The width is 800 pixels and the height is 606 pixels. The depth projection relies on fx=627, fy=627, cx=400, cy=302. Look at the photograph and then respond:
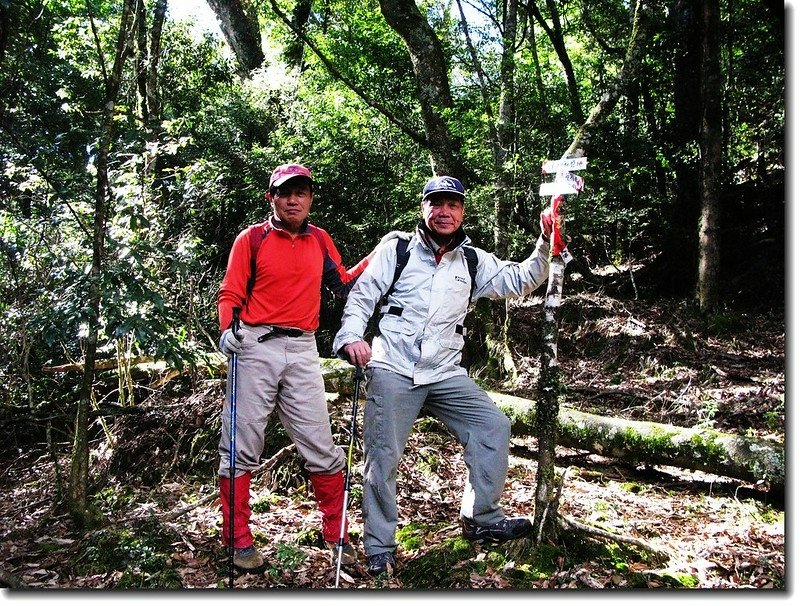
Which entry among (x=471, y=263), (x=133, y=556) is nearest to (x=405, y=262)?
(x=471, y=263)

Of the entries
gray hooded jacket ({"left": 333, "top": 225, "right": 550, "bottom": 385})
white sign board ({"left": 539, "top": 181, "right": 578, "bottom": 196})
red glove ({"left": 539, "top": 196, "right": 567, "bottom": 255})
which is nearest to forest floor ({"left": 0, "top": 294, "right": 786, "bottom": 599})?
gray hooded jacket ({"left": 333, "top": 225, "right": 550, "bottom": 385})

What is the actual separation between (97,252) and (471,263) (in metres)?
2.77

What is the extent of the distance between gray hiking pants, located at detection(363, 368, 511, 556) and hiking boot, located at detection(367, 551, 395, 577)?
32 mm

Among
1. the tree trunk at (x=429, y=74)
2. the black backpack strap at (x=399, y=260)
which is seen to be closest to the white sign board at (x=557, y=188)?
the black backpack strap at (x=399, y=260)

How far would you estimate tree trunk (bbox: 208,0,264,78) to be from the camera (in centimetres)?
1597

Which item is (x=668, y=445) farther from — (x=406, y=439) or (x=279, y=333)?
(x=279, y=333)

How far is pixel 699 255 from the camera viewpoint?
10.9 metres

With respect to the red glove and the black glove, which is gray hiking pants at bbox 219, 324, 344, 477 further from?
the red glove

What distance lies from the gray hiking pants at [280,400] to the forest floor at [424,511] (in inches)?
28.4

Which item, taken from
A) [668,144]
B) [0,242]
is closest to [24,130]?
[0,242]

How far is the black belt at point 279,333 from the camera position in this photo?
4.31 metres

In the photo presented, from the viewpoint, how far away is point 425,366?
4207mm

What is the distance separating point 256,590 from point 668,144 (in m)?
11.2

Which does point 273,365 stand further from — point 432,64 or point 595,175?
point 595,175
